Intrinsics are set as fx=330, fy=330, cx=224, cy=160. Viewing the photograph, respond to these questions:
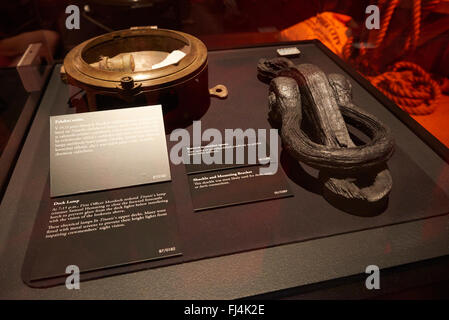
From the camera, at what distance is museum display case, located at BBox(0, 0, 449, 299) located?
633mm

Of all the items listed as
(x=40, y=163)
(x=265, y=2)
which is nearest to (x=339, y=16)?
(x=265, y=2)

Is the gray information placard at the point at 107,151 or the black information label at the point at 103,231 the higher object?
the gray information placard at the point at 107,151

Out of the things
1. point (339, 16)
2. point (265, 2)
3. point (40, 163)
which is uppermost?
point (265, 2)

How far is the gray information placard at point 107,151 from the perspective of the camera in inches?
29.7

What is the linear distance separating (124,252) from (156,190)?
6.7 inches

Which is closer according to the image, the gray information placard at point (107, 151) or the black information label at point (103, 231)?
the black information label at point (103, 231)

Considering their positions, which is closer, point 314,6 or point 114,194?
point 114,194

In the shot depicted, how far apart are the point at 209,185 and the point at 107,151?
0.82 feet

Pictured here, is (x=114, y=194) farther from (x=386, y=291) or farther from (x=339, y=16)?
(x=339, y=16)

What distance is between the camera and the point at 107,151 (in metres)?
0.77

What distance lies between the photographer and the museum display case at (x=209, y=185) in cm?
63

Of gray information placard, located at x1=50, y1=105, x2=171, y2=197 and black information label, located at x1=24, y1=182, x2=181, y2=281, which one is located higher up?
gray information placard, located at x1=50, y1=105, x2=171, y2=197

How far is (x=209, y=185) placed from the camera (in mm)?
784

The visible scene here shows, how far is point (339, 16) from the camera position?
1539 mm
